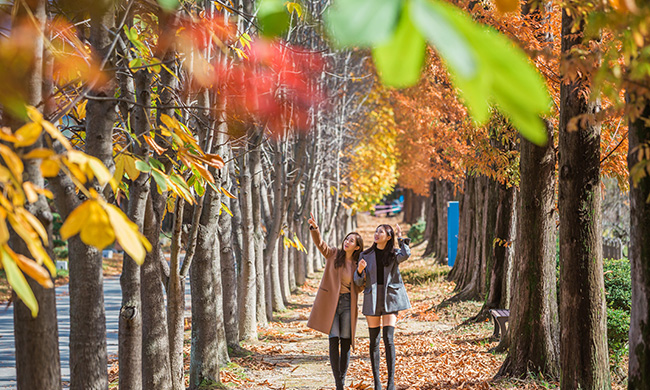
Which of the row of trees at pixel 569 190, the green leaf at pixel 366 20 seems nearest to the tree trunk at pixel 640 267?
the row of trees at pixel 569 190

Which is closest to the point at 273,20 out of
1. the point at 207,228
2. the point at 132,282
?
the point at 132,282

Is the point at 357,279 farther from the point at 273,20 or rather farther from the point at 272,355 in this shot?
the point at 273,20

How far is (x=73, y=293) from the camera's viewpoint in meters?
4.05

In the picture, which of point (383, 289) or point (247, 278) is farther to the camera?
point (247, 278)

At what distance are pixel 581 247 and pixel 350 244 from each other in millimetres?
3078

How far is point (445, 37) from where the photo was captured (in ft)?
2.76

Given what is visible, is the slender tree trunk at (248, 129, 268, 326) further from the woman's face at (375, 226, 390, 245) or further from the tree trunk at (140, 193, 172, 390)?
the tree trunk at (140, 193, 172, 390)

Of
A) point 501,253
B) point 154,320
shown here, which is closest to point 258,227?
point 501,253

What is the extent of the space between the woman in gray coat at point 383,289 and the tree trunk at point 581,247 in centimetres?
243

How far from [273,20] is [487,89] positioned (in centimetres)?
60

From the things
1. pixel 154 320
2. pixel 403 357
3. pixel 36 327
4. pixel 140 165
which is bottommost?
pixel 403 357

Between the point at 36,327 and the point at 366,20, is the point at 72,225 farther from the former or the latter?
the point at 36,327

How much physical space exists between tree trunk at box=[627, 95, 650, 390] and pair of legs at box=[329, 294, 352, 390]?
4.15 meters

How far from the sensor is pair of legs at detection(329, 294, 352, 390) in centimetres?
841
